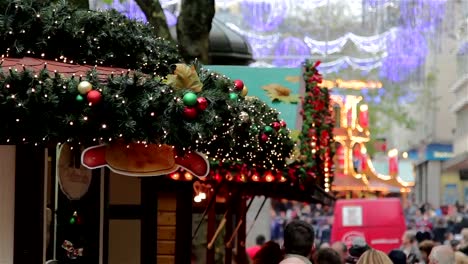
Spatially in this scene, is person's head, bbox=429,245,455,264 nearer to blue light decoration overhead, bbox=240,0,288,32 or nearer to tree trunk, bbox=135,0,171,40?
tree trunk, bbox=135,0,171,40

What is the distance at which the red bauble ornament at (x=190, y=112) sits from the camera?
9.57 metres

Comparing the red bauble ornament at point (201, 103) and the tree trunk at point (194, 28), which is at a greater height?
the tree trunk at point (194, 28)

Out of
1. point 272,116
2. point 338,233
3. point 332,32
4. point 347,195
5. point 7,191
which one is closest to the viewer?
point 7,191

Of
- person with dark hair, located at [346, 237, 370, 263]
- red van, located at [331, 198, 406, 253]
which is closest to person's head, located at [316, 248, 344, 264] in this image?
person with dark hair, located at [346, 237, 370, 263]

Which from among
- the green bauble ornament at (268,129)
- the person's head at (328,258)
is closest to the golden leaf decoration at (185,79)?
the green bauble ornament at (268,129)

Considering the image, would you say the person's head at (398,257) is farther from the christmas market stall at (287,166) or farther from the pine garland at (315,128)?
the pine garland at (315,128)

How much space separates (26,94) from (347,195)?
1667 inches

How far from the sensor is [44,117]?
30.4 feet

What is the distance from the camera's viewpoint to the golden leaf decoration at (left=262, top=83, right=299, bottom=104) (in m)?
17.6

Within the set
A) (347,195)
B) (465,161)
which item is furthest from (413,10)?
(465,161)

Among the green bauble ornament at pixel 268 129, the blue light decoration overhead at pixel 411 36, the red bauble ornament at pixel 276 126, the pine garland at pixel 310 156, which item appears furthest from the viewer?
the blue light decoration overhead at pixel 411 36

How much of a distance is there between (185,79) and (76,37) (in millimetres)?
1096

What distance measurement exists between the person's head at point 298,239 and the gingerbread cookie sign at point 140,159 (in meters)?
0.80

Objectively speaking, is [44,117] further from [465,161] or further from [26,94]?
[465,161]
